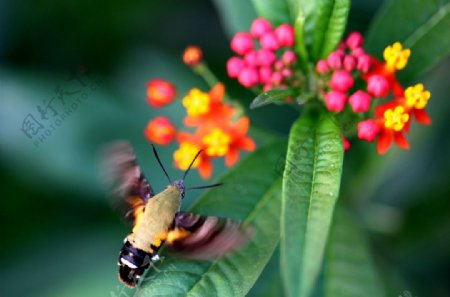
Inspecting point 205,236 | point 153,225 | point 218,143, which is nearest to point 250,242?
point 205,236

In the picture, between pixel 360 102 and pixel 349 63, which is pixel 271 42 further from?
pixel 360 102

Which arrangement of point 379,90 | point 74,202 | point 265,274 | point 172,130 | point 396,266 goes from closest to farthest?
point 379,90, point 172,130, point 265,274, point 396,266, point 74,202

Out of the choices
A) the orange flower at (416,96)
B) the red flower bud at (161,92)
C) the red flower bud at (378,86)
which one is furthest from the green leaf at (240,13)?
the orange flower at (416,96)

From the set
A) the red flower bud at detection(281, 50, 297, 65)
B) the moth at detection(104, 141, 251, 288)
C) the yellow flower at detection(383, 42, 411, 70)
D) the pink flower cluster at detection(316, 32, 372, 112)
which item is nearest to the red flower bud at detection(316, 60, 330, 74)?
the pink flower cluster at detection(316, 32, 372, 112)

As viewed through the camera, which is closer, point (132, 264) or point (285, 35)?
point (132, 264)

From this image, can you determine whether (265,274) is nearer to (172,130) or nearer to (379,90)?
(172,130)

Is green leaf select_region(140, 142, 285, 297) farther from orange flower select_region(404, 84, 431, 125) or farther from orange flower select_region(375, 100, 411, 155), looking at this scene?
orange flower select_region(404, 84, 431, 125)

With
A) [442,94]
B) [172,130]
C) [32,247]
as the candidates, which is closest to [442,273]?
[442,94]
